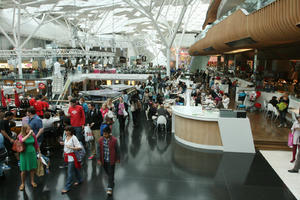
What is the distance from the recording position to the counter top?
797 cm

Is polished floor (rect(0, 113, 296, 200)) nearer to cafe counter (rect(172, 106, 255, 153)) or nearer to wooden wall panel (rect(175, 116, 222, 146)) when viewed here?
cafe counter (rect(172, 106, 255, 153))

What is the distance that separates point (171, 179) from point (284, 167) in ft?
11.4

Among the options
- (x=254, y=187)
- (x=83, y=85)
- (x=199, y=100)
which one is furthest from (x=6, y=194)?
(x=83, y=85)

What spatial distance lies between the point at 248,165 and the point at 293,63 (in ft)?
56.9

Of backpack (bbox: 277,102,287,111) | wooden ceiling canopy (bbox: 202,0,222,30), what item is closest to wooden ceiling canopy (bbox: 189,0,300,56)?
backpack (bbox: 277,102,287,111)

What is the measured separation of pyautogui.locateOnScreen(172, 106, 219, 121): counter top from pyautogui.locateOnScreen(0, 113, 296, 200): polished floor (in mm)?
1154

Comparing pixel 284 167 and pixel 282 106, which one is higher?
pixel 282 106

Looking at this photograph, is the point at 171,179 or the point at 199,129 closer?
the point at 171,179

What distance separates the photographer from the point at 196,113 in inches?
335

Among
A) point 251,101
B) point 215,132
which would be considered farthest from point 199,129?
point 251,101

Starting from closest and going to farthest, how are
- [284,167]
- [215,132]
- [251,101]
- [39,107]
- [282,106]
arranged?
[284,167], [215,132], [39,107], [282,106], [251,101]

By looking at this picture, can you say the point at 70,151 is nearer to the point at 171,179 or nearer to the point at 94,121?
the point at 94,121

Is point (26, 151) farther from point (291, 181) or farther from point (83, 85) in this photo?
point (83, 85)

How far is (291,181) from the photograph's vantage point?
600 centimetres
